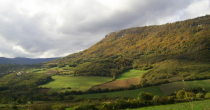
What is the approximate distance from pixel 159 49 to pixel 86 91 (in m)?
150

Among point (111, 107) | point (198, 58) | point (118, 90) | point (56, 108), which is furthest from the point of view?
point (198, 58)

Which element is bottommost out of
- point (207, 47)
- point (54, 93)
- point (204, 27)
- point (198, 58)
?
point (54, 93)

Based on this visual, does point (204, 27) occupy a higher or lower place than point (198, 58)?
higher

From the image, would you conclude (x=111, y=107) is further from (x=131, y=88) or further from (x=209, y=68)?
(x=209, y=68)

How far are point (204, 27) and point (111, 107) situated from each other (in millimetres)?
215744

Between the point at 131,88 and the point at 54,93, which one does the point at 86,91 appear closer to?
the point at 54,93

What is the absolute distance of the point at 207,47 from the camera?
126 m

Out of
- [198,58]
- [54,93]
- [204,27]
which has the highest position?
[204,27]

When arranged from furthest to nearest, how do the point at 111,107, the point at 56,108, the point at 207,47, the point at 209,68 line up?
the point at 207,47 → the point at 209,68 → the point at 56,108 → the point at 111,107

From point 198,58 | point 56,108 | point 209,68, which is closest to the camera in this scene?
point 56,108

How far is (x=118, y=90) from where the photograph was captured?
75.1 m

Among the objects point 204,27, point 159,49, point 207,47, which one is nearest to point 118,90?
point 207,47

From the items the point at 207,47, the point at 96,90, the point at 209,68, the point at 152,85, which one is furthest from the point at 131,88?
the point at 207,47

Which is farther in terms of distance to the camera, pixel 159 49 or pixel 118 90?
pixel 159 49
